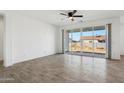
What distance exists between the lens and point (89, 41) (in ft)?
26.7

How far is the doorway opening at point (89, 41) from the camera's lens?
7.45m

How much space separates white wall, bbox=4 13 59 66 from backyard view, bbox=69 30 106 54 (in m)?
2.25

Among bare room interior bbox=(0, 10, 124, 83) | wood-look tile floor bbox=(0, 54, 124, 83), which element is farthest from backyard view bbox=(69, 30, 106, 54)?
wood-look tile floor bbox=(0, 54, 124, 83)

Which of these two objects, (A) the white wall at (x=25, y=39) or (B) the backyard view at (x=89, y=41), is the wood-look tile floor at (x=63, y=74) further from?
(B) the backyard view at (x=89, y=41)

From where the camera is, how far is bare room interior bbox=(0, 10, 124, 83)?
3.28 m

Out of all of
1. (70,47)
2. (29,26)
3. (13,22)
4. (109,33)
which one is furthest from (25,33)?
(109,33)

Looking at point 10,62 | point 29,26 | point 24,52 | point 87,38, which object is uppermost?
point 29,26

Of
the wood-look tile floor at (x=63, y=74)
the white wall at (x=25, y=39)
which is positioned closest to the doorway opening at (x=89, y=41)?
the white wall at (x=25, y=39)

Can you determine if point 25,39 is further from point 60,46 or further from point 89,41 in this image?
point 89,41

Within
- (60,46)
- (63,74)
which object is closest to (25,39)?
(63,74)

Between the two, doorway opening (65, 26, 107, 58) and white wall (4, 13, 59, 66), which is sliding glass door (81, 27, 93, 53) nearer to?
doorway opening (65, 26, 107, 58)
